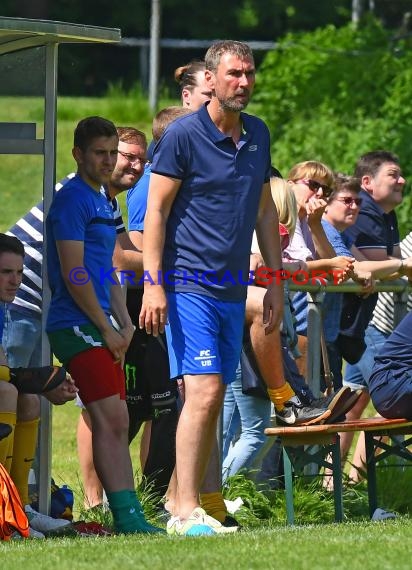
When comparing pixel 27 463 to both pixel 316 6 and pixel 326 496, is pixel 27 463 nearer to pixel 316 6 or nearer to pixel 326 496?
pixel 326 496

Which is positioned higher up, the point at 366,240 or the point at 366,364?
the point at 366,240

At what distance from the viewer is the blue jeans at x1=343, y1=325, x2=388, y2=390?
1007cm

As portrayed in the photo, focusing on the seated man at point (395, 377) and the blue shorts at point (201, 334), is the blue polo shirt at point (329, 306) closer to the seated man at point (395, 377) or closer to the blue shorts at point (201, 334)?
the seated man at point (395, 377)

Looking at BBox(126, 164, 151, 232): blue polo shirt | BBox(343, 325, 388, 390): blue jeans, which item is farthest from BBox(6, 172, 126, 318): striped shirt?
BBox(343, 325, 388, 390): blue jeans

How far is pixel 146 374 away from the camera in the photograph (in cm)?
822

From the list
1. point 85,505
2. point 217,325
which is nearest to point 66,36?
point 217,325

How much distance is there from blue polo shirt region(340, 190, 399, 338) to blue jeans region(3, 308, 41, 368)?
8.34ft

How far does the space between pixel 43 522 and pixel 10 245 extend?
4.62ft

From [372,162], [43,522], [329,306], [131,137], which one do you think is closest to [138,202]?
[131,137]

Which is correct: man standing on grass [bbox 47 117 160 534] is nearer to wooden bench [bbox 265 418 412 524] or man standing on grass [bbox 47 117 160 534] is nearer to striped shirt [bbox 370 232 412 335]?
wooden bench [bbox 265 418 412 524]

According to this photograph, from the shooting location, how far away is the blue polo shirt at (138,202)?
815cm

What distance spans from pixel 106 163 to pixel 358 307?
2.81m

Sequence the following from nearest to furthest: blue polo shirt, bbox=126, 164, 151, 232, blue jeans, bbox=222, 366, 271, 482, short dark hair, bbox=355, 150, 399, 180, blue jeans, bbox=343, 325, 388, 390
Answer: blue polo shirt, bbox=126, 164, 151, 232
blue jeans, bbox=222, 366, 271, 482
blue jeans, bbox=343, 325, 388, 390
short dark hair, bbox=355, 150, 399, 180

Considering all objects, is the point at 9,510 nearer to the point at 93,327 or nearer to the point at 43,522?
the point at 43,522
